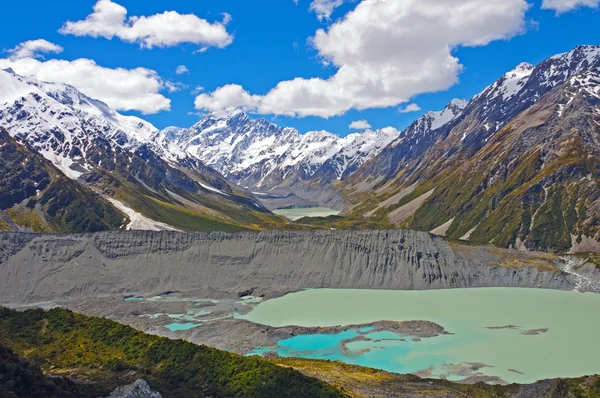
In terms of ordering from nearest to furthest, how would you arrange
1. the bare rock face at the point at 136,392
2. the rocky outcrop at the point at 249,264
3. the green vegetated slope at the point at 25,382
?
the green vegetated slope at the point at 25,382 → the bare rock face at the point at 136,392 → the rocky outcrop at the point at 249,264

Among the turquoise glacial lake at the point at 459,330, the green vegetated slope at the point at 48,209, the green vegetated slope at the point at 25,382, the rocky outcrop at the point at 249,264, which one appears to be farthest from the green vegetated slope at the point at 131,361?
the green vegetated slope at the point at 48,209

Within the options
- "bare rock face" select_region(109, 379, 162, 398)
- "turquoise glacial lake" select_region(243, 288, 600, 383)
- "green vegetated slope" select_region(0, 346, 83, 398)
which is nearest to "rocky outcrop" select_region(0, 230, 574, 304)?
"turquoise glacial lake" select_region(243, 288, 600, 383)

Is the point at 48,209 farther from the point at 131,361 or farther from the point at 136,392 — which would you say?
the point at 136,392

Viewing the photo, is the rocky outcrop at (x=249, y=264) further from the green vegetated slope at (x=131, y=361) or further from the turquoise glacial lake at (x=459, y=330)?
the green vegetated slope at (x=131, y=361)

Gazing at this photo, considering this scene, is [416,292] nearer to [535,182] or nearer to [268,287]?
[268,287]

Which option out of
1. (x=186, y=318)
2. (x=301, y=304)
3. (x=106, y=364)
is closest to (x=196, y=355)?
(x=106, y=364)

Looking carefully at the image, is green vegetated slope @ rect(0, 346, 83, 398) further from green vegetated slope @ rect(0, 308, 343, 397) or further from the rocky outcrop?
the rocky outcrop
